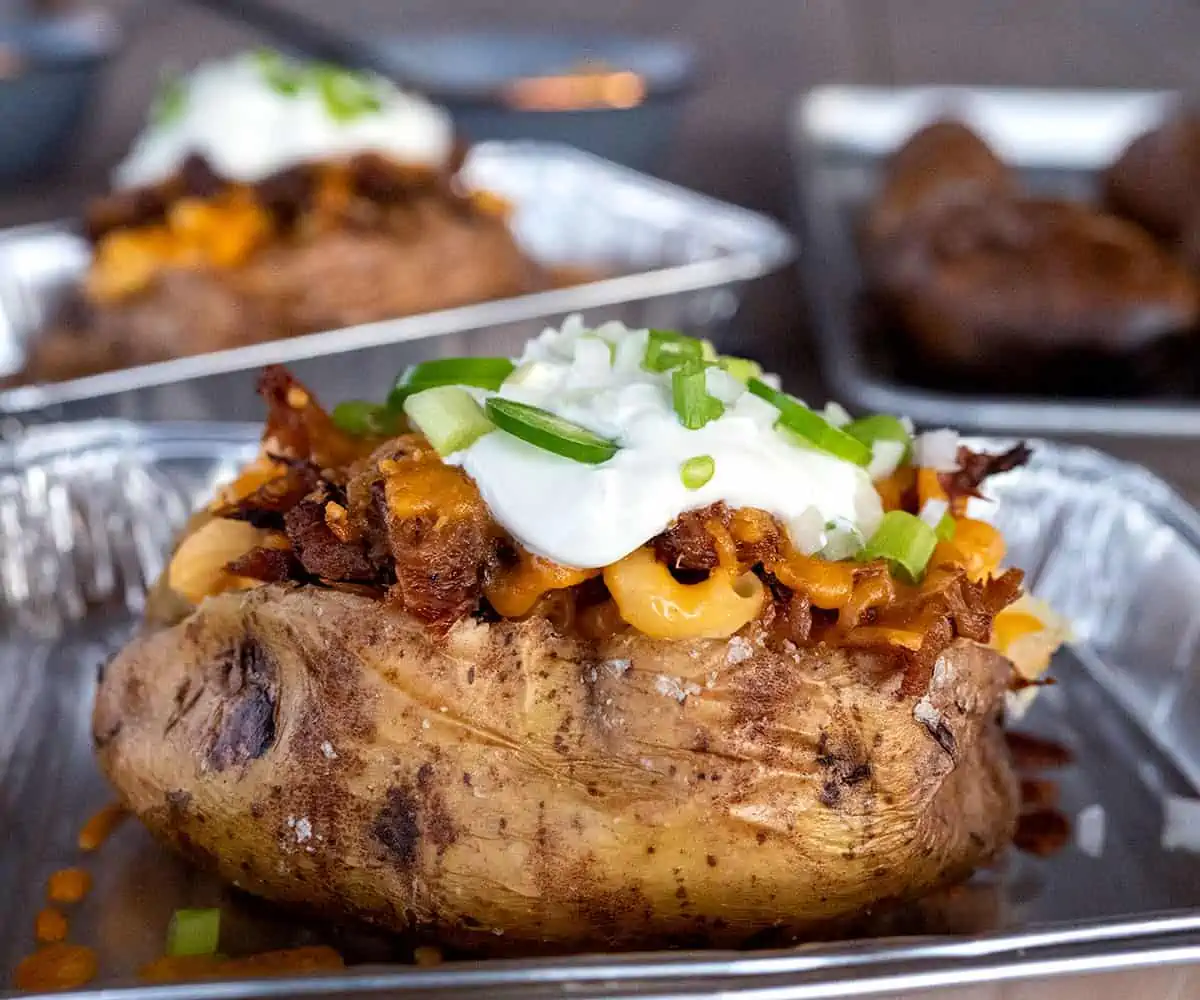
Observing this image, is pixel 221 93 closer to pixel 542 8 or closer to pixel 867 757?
pixel 867 757

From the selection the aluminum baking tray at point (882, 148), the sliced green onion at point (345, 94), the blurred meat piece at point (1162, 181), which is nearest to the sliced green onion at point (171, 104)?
the sliced green onion at point (345, 94)

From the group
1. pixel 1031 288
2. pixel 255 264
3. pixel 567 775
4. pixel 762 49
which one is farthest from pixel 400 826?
pixel 762 49

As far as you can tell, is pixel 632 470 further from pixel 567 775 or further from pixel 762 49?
pixel 762 49

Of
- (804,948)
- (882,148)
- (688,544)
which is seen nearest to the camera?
(804,948)

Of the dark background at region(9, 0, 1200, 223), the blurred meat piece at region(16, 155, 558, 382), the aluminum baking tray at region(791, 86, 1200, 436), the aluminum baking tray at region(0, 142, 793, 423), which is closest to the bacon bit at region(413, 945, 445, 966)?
the aluminum baking tray at region(0, 142, 793, 423)

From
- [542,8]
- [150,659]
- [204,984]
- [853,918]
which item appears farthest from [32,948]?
[542,8]
